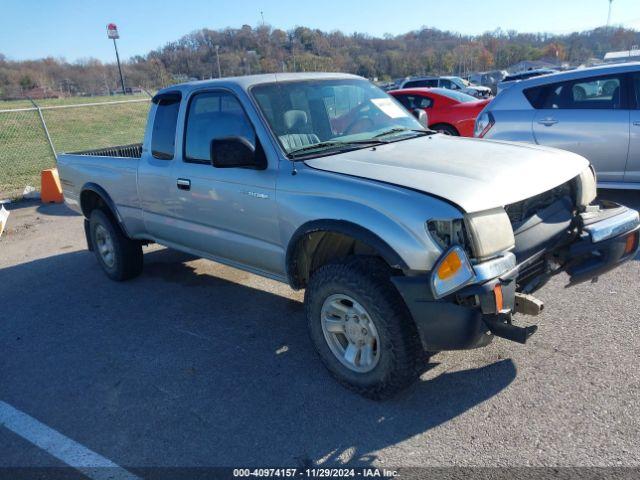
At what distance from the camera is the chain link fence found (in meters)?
13.2

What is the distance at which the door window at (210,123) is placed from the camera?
12.8 feet

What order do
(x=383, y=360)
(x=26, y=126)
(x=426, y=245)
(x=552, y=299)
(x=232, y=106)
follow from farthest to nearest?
(x=26, y=126) → (x=552, y=299) → (x=232, y=106) → (x=383, y=360) → (x=426, y=245)

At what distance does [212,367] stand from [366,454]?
1444 millimetres

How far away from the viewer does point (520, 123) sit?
6984mm

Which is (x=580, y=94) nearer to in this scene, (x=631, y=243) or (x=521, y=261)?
(x=631, y=243)

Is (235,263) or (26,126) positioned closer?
(235,263)

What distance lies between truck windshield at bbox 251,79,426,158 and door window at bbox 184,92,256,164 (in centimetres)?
21

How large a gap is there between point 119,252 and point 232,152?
2650 mm

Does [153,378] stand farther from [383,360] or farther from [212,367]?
[383,360]

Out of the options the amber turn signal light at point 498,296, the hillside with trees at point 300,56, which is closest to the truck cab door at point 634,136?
the amber turn signal light at point 498,296

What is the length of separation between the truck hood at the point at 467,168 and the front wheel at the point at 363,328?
0.56 meters

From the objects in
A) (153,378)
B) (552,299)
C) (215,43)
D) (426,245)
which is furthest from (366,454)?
(215,43)

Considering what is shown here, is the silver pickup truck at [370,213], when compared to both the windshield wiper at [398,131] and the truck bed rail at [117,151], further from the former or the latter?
the truck bed rail at [117,151]

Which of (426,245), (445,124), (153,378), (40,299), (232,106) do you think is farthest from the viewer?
(445,124)
